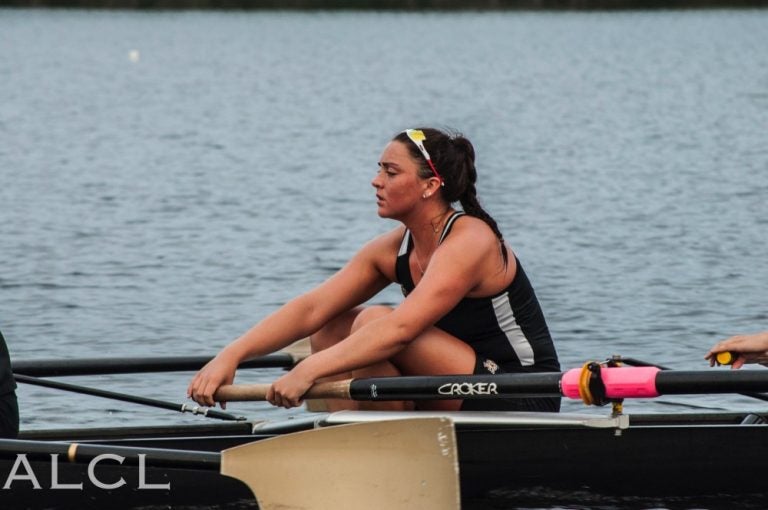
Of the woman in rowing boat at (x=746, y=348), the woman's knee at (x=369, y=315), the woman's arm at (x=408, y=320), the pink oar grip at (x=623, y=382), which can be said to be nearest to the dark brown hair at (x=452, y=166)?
the woman's arm at (x=408, y=320)

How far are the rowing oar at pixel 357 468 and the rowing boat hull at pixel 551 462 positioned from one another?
489 millimetres

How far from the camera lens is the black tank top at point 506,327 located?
650cm

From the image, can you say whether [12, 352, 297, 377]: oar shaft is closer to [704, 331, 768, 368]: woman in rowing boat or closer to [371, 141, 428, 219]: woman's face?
[371, 141, 428, 219]: woman's face

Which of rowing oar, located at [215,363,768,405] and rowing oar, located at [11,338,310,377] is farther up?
rowing oar, located at [215,363,768,405]

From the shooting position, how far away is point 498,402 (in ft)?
21.5

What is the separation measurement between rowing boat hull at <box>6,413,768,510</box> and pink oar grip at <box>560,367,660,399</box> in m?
0.33

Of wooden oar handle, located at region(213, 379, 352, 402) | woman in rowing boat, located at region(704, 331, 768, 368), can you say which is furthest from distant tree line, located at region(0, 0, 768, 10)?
woman in rowing boat, located at region(704, 331, 768, 368)

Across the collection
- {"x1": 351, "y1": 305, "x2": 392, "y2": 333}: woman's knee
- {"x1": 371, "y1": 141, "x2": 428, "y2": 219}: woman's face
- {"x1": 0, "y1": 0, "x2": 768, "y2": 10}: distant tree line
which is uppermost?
{"x1": 0, "y1": 0, "x2": 768, "y2": 10}: distant tree line

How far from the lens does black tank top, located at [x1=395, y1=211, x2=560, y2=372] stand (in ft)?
21.3

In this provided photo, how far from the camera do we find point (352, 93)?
45.1m

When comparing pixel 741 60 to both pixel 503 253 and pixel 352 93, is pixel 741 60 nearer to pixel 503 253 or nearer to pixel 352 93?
pixel 352 93

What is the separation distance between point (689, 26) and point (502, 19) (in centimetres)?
1564

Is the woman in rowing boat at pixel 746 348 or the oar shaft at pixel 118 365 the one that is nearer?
the woman in rowing boat at pixel 746 348

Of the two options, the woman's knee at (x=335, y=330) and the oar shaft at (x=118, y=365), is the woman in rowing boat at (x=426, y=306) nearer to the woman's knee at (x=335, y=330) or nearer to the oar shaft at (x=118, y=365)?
the woman's knee at (x=335, y=330)
